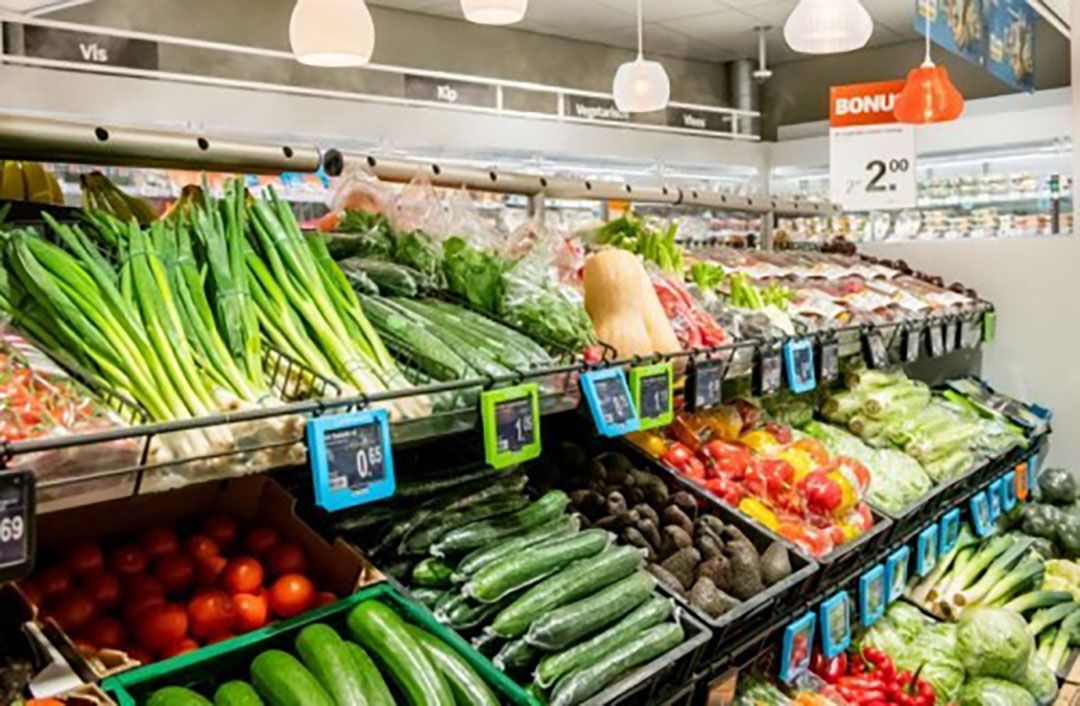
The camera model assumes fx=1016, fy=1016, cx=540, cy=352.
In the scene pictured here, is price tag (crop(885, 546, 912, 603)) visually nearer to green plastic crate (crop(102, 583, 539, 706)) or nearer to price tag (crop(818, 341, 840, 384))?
price tag (crop(818, 341, 840, 384))

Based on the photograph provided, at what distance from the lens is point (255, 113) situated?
626 cm

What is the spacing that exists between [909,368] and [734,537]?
2.48m

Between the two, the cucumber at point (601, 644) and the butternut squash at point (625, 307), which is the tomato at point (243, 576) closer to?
the cucumber at point (601, 644)

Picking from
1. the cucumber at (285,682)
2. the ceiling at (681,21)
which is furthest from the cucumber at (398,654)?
the ceiling at (681,21)

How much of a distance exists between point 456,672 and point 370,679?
13 cm

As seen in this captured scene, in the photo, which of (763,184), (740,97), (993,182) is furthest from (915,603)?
(740,97)

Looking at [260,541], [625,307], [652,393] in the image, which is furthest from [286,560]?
[625,307]

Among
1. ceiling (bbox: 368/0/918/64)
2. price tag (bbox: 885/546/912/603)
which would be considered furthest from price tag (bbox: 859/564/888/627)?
ceiling (bbox: 368/0/918/64)

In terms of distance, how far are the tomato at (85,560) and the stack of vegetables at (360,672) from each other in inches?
10.3

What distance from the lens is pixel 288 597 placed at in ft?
5.08

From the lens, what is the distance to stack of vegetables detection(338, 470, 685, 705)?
1588mm

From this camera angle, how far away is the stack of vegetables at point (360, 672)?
136 centimetres

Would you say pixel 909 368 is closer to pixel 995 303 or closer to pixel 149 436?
pixel 995 303

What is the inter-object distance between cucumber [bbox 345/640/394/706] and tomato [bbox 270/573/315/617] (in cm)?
12
